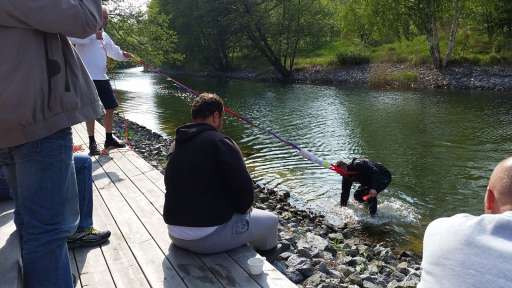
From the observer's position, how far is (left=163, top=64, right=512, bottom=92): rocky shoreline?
23.5m

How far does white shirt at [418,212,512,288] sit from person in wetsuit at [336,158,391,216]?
4969 mm

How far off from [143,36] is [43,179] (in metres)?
22.7

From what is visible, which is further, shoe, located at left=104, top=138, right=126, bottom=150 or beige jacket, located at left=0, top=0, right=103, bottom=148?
shoe, located at left=104, top=138, right=126, bottom=150

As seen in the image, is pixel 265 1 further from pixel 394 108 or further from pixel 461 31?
pixel 394 108

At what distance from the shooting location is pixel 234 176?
353cm

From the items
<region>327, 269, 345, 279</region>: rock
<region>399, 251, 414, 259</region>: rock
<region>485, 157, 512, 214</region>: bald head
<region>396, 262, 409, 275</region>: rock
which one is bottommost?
<region>399, 251, 414, 259</region>: rock

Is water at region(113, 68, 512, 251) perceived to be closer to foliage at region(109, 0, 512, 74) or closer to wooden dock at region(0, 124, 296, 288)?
wooden dock at region(0, 124, 296, 288)

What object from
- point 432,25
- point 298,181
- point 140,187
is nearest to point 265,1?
point 432,25

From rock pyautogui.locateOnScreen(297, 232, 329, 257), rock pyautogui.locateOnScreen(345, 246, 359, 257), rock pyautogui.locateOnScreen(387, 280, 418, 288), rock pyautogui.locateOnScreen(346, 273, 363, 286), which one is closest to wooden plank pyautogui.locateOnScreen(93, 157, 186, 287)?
rock pyautogui.locateOnScreen(297, 232, 329, 257)

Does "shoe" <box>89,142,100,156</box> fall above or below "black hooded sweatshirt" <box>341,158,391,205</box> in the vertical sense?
above

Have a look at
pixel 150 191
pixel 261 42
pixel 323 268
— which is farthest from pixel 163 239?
pixel 261 42

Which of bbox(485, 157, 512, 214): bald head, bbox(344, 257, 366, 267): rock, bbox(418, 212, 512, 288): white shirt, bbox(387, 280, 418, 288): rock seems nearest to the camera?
bbox(418, 212, 512, 288): white shirt

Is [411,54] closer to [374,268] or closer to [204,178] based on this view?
[374,268]

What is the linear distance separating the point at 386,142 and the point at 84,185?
952 cm
